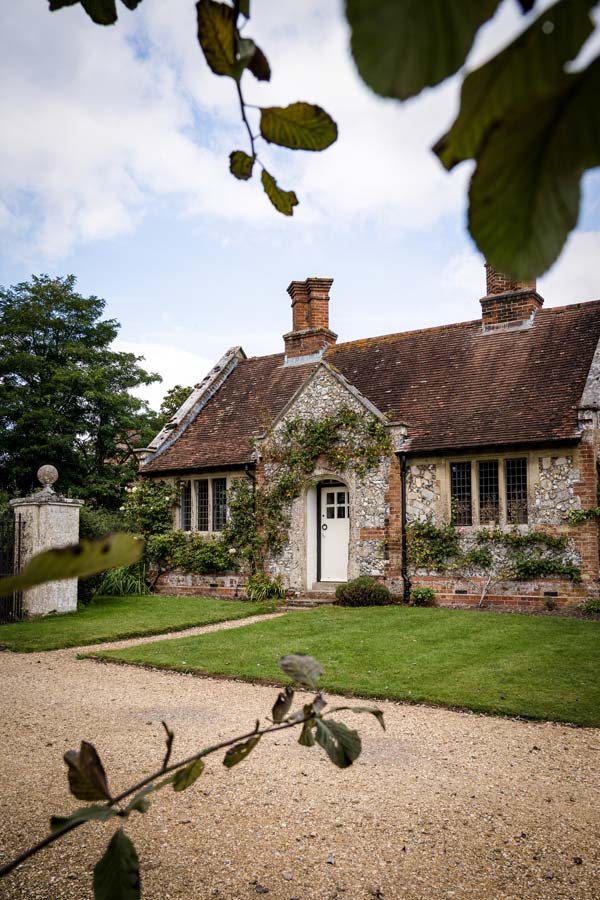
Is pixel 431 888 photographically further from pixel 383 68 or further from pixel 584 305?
pixel 584 305

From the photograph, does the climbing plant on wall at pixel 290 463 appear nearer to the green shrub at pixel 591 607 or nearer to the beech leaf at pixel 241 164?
the green shrub at pixel 591 607

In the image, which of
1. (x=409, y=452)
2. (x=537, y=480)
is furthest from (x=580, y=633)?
(x=409, y=452)

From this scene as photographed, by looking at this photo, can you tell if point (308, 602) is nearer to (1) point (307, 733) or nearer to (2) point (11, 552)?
(2) point (11, 552)

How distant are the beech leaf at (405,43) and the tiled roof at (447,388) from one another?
1447 cm

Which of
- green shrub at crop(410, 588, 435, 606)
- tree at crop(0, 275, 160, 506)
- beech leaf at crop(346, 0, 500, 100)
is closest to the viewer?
beech leaf at crop(346, 0, 500, 100)

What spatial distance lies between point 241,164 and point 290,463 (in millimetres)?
16490

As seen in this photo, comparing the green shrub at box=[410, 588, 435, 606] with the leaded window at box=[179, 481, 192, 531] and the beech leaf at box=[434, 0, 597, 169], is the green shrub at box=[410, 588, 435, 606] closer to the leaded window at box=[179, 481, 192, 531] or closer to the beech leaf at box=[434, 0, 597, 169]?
the leaded window at box=[179, 481, 192, 531]

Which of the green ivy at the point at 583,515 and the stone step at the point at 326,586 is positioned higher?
the green ivy at the point at 583,515

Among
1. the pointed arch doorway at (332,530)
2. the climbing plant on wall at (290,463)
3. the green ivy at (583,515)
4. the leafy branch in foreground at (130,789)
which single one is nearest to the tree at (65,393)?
the climbing plant on wall at (290,463)

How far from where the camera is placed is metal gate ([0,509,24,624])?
13.2 metres

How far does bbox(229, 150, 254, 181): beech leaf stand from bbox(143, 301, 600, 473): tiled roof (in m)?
14.0

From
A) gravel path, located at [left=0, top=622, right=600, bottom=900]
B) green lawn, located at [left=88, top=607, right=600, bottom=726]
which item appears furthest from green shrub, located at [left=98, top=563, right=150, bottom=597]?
gravel path, located at [left=0, top=622, right=600, bottom=900]

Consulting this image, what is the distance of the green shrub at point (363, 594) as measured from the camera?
15070 mm

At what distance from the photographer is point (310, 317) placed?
21.1 meters
